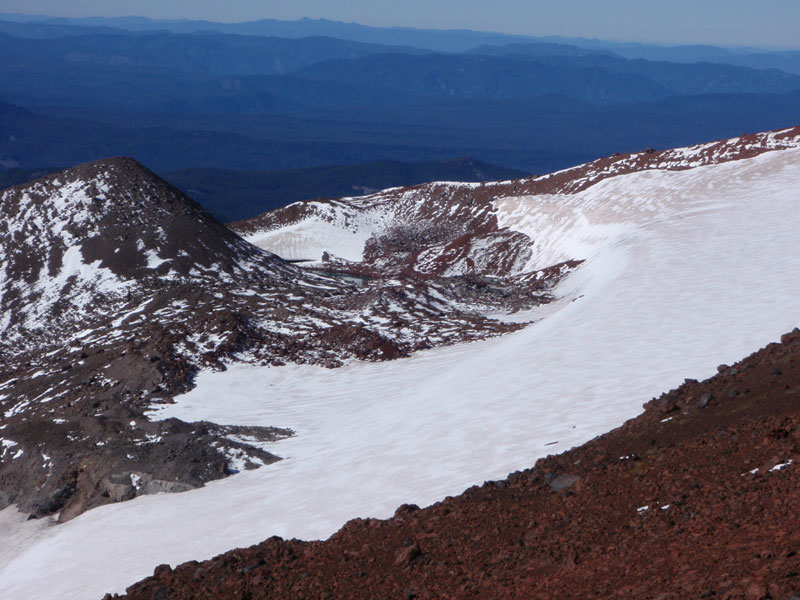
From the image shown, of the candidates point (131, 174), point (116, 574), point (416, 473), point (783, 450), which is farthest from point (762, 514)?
point (131, 174)

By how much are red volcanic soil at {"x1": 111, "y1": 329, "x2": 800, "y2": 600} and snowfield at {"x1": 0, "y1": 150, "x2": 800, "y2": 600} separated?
99.7 inches

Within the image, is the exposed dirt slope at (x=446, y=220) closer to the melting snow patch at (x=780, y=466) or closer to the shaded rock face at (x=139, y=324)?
the shaded rock face at (x=139, y=324)

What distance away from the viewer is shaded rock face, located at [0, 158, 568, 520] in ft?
64.8

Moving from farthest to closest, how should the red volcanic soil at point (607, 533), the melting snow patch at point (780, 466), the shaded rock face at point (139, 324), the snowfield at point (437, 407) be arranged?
the shaded rock face at point (139, 324), the snowfield at point (437, 407), the melting snow patch at point (780, 466), the red volcanic soil at point (607, 533)

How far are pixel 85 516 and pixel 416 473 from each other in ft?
25.5

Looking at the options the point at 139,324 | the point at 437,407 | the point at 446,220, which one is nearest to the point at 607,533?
the point at 437,407

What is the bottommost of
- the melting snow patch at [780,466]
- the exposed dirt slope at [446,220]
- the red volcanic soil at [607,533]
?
the exposed dirt slope at [446,220]

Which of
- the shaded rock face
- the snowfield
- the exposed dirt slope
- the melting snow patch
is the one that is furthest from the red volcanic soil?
the exposed dirt slope

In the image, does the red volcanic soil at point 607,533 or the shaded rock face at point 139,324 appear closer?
the red volcanic soil at point 607,533

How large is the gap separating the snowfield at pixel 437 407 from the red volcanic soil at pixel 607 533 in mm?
2534

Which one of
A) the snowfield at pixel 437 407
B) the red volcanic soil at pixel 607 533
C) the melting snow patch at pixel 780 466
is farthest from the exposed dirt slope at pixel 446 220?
the melting snow patch at pixel 780 466

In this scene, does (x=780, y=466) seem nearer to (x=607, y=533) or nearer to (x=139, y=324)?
(x=607, y=533)

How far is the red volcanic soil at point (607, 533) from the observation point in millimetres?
7551

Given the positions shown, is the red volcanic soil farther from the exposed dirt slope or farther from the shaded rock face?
the exposed dirt slope
